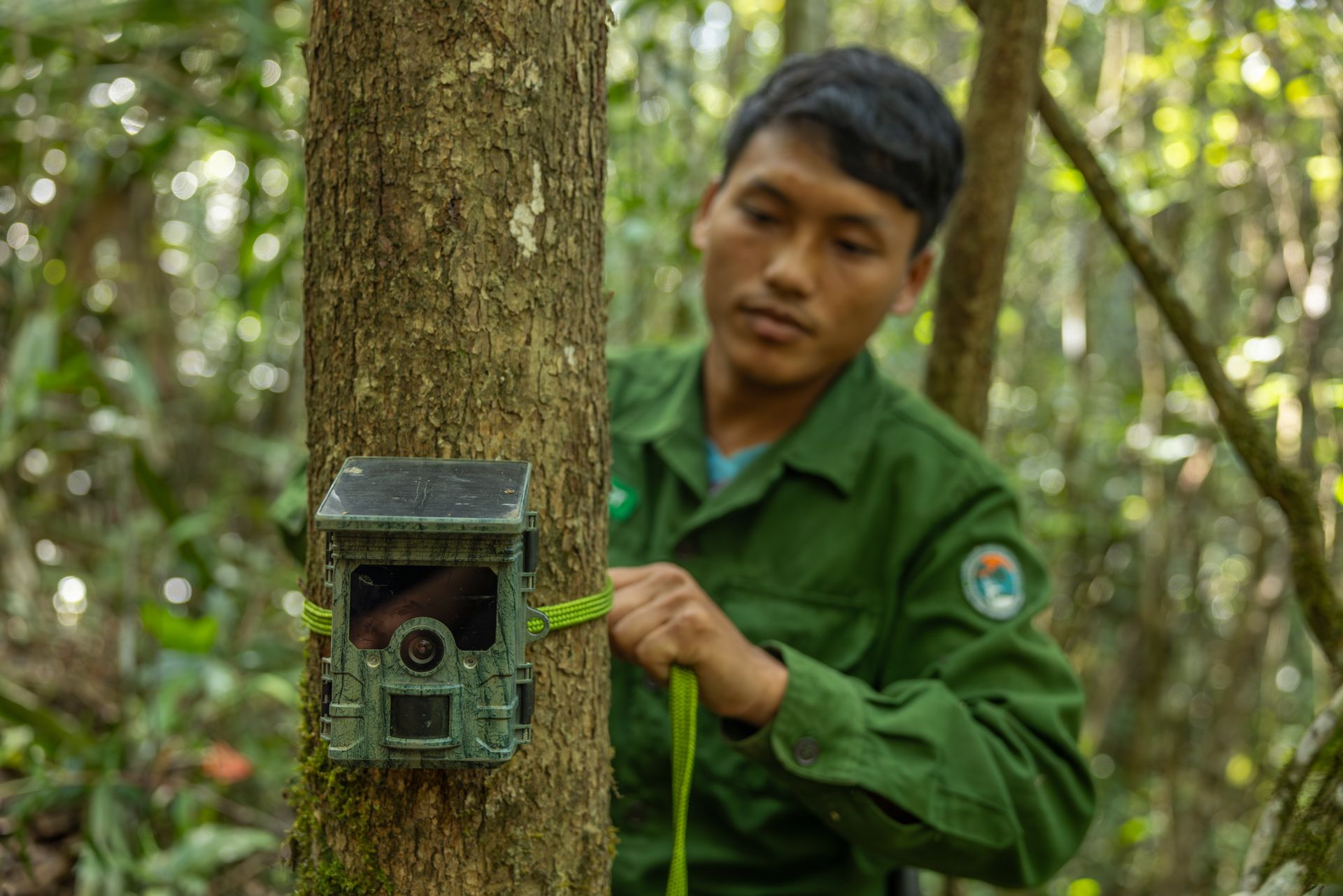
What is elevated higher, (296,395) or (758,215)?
(758,215)

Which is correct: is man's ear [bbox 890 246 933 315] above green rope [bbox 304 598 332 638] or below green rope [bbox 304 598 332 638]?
above

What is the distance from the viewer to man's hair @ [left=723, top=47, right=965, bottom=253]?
2.06m

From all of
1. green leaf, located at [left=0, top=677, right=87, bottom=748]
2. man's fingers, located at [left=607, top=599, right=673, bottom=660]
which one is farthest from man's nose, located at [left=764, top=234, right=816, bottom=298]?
green leaf, located at [left=0, top=677, right=87, bottom=748]

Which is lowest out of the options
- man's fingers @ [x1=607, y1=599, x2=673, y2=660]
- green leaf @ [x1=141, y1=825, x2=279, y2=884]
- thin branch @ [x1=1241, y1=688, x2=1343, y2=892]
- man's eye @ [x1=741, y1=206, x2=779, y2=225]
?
green leaf @ [x1=141, y1=825, x2=279, y2=884]

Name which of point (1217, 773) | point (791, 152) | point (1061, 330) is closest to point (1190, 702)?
point (1217, 773)

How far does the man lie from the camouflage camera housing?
780 millimetres

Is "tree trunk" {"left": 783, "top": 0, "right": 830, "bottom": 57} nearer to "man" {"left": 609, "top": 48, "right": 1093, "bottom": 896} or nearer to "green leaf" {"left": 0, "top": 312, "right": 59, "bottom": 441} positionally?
"man" {"left": 609, "top": 48, "right": 1093, "bottom": 896}

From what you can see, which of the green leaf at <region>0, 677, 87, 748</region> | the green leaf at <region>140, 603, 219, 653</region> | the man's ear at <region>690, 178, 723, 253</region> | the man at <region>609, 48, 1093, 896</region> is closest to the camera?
the man at <region>609, 48, 1093, 896</region>

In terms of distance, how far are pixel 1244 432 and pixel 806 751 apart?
105 centimetres

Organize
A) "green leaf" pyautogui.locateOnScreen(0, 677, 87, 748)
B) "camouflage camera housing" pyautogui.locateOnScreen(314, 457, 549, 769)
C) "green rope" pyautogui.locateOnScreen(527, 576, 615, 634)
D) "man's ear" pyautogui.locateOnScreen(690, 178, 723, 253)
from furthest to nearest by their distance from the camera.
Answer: "green leaf" pyautogui.locateOnScreen(0, 677, 87, 748) < "man's ear" pyautogui.locateOnScreen(690, 178, 723, 253) < "green rope" pyautogui.locateOnScreen(527, 576, 615, 634) < "camouflage camera housing" pyautogui.locateOnScreen(314, 457, 549, 769)

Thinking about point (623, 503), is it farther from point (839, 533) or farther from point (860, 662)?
point (860, 662)

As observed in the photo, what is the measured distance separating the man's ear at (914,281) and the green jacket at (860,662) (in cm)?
16

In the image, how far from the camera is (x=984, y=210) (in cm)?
263

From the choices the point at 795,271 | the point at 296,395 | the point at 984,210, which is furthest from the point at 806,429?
the point at 296,395
